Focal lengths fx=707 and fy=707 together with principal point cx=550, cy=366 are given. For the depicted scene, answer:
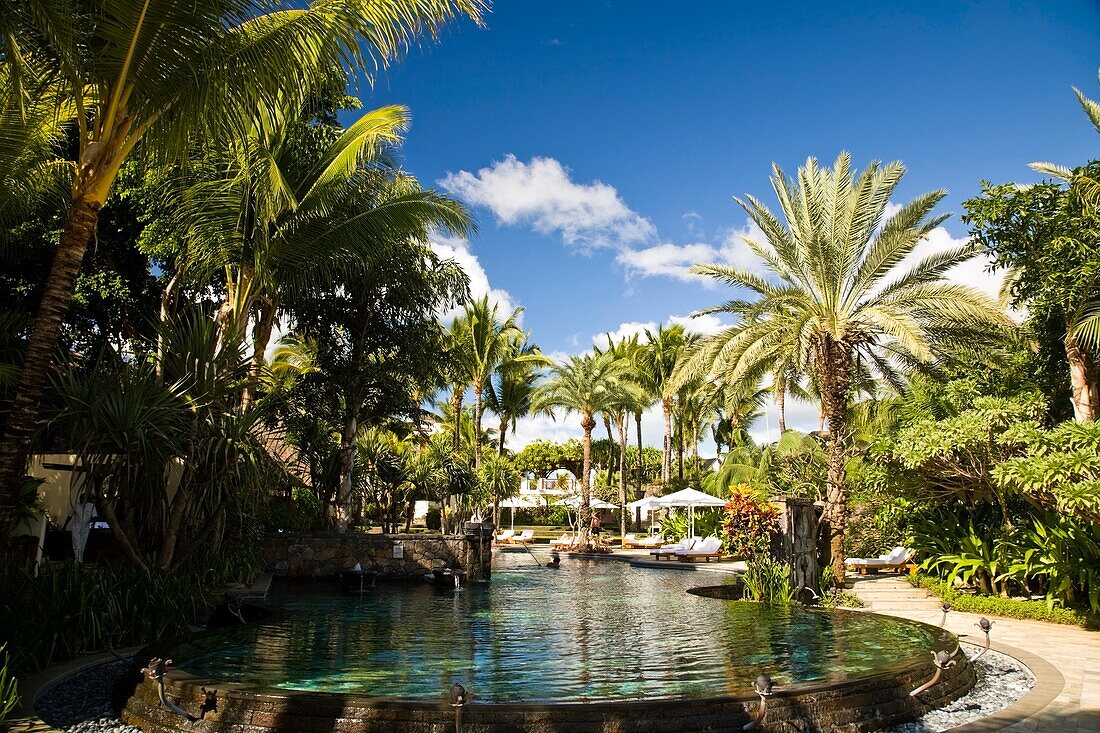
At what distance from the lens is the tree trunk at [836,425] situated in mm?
14953

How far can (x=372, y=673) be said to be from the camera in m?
7.55

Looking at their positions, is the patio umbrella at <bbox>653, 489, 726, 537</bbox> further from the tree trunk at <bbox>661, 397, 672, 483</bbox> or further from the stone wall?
the stone wall

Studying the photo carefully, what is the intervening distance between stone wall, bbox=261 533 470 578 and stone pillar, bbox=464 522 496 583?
4.2 inches

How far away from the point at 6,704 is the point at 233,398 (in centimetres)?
740

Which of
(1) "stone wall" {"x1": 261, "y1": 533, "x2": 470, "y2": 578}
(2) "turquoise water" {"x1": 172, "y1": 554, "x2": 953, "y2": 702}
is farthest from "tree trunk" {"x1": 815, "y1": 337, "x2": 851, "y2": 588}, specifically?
(1) "stone wall" {"x1": 261, "y1": 533, "x2": 470, "y2": 578}

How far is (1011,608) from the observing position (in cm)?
1193

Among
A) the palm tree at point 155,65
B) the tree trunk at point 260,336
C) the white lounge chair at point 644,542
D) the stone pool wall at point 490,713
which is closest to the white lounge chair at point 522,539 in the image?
the white lounge chair at point 644,542

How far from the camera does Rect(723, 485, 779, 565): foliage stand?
16.0m

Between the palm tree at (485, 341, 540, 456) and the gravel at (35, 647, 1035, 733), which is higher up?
the palm tree at (485, 341, 540, 456)

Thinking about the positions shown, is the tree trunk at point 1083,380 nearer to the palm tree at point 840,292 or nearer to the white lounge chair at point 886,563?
the palm tree at point 840,292

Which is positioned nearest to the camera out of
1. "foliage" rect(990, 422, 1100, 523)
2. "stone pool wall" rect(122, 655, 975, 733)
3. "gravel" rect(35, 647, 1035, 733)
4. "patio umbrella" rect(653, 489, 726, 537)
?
"stone pool wall" rect(122, 655, 975, 733)

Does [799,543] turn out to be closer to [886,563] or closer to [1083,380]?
[1083,380]

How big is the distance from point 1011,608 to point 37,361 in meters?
14.3

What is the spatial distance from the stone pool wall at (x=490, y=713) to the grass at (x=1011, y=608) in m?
7.09
